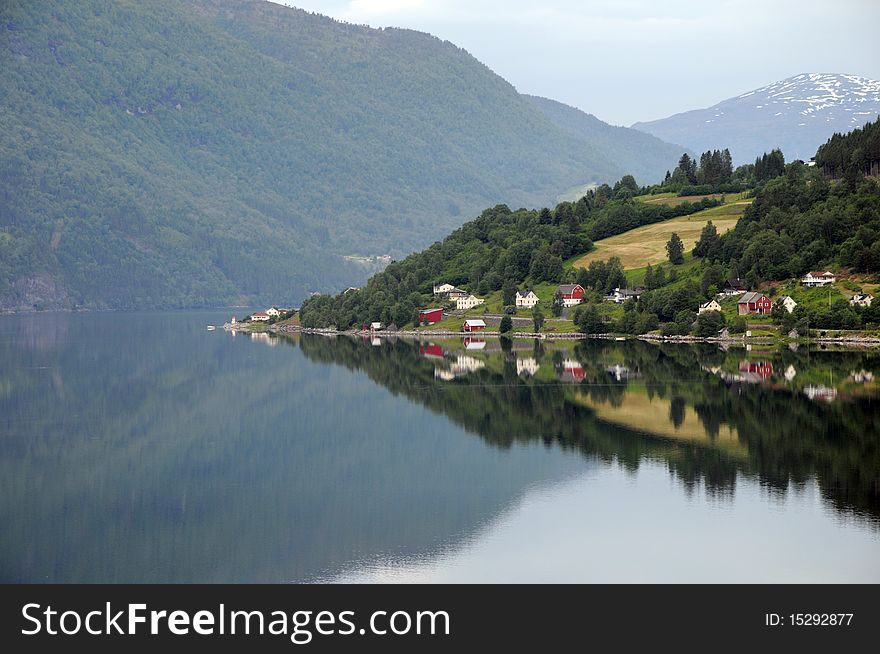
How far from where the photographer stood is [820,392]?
81.9 metres

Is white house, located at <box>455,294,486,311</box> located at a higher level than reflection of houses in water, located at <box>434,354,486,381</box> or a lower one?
higher

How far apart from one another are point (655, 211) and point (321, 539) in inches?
5605

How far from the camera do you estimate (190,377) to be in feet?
369

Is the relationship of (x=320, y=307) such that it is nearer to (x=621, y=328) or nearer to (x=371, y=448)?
(x=621, y=328)

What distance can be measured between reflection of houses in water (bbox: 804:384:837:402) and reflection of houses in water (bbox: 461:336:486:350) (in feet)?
175

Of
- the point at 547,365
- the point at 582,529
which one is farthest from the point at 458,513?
the point at 547,365

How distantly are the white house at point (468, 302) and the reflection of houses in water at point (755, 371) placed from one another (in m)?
66.5

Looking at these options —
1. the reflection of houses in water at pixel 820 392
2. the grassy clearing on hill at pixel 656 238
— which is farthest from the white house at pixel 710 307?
the reflection of houses in water at pixel 820 392

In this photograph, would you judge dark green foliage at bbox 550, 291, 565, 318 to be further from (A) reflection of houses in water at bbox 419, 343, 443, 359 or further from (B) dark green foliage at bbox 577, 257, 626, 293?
(A) reflection of houses in water at bbox 419, 343, 443, 359

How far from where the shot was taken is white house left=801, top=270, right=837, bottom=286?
130 meters

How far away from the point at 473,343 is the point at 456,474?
80815mm

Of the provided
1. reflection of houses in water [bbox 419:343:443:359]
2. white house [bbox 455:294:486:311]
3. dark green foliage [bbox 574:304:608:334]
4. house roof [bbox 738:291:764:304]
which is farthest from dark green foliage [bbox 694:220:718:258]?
reflection of houses in water [bbox 419:343:443:359]

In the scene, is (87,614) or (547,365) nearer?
(87,614)

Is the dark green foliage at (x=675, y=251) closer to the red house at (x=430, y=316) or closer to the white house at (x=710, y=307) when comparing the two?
the white house at (x=710, y=307)
